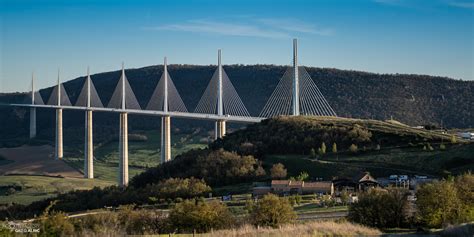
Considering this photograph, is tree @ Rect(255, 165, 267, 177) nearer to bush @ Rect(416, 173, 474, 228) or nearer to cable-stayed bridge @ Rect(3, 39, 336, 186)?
cable-stayed bridge @ Rect(3, 39, 336, 186)

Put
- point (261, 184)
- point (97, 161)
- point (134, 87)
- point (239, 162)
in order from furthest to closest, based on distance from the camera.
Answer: point (134, 87)
point (97, 161)
point (239, 162)
point (261, 184)

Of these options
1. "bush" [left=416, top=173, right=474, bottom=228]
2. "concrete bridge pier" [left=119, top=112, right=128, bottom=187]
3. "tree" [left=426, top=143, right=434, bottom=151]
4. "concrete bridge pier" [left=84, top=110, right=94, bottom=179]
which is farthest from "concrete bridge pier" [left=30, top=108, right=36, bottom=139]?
"bush" [left=416, top=173, right=474, bottom=228]

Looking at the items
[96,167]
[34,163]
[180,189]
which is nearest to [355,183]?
[180,189]

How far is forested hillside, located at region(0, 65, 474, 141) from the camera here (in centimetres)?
8719

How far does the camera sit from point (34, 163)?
8106 cm

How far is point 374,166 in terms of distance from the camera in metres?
43.7

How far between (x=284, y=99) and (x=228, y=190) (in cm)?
2199

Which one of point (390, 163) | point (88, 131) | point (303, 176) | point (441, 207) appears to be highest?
point (88, 131)

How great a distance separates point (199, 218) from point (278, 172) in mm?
20466

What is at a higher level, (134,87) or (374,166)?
(134,87)

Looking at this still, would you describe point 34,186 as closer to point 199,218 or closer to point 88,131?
point 88,131

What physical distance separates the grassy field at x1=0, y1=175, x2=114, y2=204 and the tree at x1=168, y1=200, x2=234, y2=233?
1231 inches

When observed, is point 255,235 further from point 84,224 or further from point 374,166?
point 374,166

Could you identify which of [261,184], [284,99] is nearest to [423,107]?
[284,99]
